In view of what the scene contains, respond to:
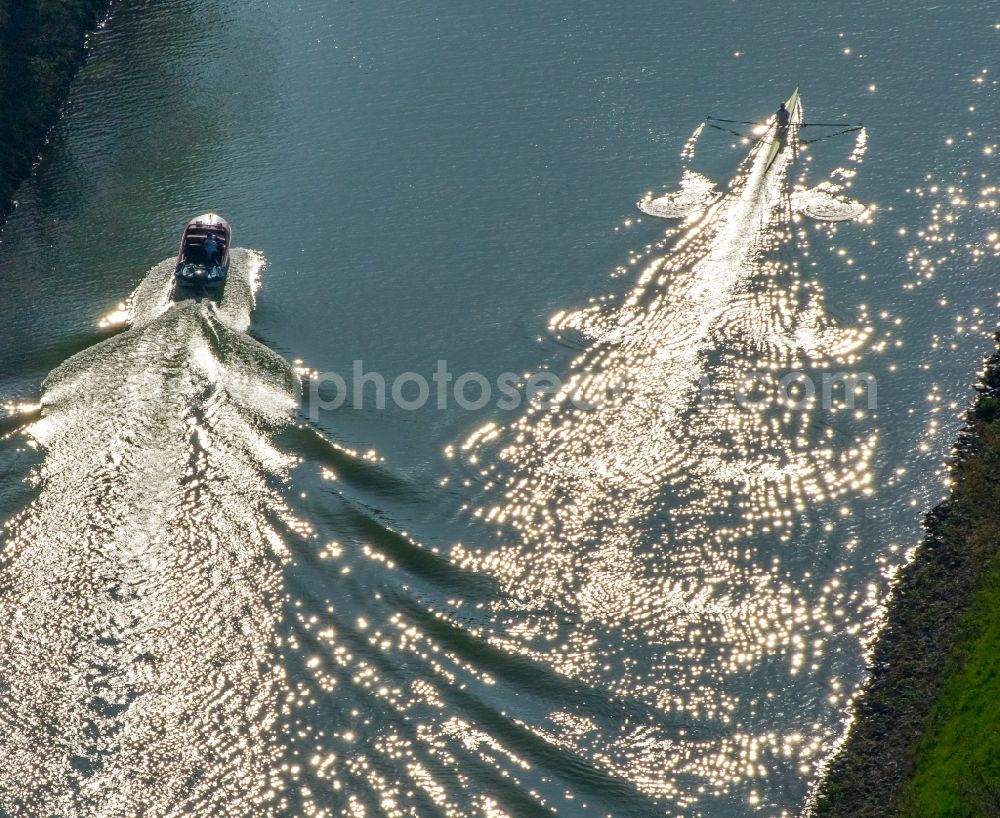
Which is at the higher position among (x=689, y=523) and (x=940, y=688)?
(x=689, y=523)

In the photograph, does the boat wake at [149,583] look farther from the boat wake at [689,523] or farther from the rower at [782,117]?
the rower at [782,117]

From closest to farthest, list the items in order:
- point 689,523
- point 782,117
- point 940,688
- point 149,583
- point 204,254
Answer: point 940,688 < point 149,583 < point 689,523 < point 204,254 < point 782,117

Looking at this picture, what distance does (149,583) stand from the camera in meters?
43.4

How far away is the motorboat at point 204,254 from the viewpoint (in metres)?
56.8

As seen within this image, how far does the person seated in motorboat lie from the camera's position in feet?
189

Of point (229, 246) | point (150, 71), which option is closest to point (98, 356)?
point (229, 246)

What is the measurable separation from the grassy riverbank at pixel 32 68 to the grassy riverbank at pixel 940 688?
53846 mm

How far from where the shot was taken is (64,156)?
7000 centimetres

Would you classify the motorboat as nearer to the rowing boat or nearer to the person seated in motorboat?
the person seated in motorboat

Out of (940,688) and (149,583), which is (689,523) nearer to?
(940,688)

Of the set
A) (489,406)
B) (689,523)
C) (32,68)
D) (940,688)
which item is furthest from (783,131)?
(32,68)

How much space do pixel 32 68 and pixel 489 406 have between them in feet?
146

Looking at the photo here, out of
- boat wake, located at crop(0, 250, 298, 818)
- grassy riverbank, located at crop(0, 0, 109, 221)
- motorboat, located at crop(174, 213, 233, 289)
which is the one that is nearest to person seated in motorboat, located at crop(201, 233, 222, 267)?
motorboat, located at crop(174, 213, 233, 289)

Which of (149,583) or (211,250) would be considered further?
(211,250)
